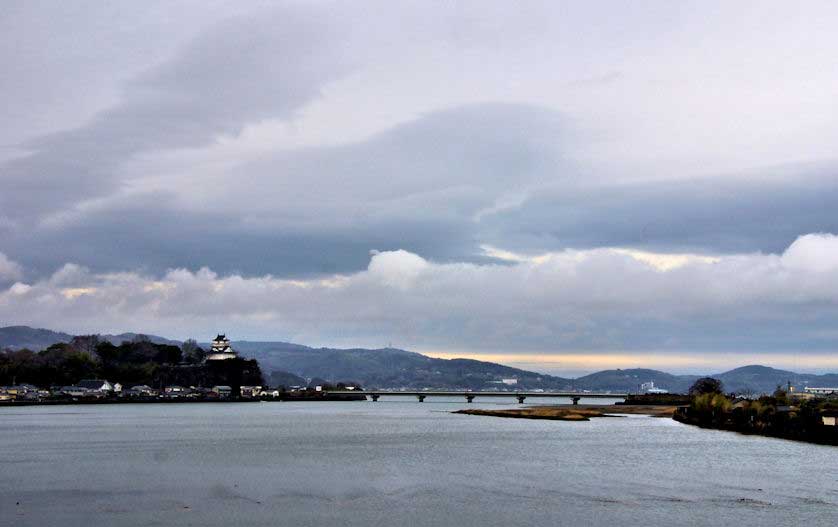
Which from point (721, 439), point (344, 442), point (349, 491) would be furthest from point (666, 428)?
point (349, 491)

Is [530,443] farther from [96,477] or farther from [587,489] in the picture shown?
[96,477]

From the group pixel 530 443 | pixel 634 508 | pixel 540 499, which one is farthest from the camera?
pixel 530 443

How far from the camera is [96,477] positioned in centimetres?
7012

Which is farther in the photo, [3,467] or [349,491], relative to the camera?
[3,467]

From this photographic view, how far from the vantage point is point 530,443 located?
362ft

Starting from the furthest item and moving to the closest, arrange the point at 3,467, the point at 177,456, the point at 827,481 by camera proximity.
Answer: the point at 177,456, the point at 3,467, the point at 827,481

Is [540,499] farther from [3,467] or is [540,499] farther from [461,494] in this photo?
[3,467]

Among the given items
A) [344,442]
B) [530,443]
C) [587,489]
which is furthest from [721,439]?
[587,489]

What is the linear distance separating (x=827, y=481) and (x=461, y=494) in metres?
28.4

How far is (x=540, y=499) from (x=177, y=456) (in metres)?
43.2

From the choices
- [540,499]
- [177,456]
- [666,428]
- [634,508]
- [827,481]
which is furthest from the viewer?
[666,428]

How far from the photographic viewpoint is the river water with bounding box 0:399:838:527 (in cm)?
5191

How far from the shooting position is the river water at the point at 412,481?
51906 mm

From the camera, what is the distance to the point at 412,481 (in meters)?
68.9
